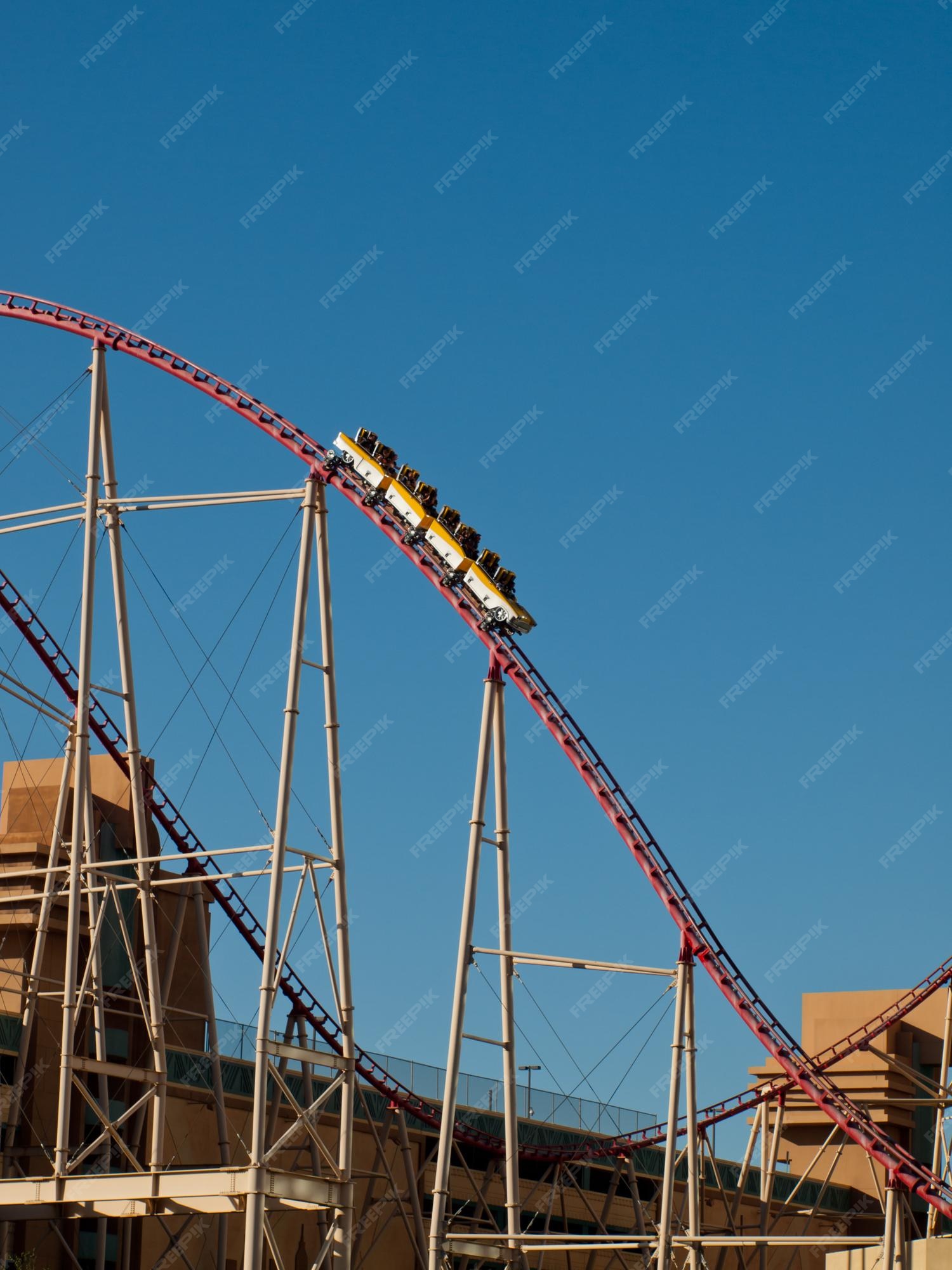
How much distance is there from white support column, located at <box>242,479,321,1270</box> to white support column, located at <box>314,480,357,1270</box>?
37cm

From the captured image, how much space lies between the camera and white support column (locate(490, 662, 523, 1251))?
26.9 meters

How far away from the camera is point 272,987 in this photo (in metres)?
24.0

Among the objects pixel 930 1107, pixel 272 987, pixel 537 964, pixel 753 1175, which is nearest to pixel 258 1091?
pixel 272 987

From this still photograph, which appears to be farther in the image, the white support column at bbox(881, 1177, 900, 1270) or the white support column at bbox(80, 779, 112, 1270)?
the white support column at bbox(80, 779, 112, 1270)

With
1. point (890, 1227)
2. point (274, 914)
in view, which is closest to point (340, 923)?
point (274, 914)

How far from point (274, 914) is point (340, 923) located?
980 millimetres

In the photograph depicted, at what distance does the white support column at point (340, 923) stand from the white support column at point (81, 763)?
321 cm

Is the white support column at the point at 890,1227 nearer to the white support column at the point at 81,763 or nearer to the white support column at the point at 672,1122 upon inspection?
the white support column at the point at 672,1122

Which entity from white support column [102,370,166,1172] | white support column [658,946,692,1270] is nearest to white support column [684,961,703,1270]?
white support column [658,946,692,1270]

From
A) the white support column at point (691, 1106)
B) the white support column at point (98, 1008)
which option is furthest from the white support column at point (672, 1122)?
the white support column at point (98, 1008)

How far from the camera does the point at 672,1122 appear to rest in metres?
26.8

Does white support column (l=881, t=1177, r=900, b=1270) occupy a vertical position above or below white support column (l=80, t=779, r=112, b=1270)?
below

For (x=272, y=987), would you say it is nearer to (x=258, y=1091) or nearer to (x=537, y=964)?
(x=258, y=1091)

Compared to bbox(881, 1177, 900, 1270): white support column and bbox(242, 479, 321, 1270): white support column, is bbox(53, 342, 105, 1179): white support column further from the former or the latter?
bbox(881, 1177, 900, 1270): white support column
